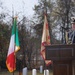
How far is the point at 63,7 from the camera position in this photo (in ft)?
64.6

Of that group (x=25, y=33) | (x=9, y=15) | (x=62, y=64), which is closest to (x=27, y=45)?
(x=25, y=33)

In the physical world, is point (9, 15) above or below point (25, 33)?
above

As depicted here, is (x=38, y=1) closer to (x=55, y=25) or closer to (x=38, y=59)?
(x=55, y=25)

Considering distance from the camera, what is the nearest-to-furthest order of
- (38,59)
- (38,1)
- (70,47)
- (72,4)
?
(70,47), (72,4), (38,1), (38,59)

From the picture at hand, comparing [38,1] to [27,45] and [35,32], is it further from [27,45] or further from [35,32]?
[27,45]

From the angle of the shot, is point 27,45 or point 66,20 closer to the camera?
point 66,20

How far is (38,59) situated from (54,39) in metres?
4.02

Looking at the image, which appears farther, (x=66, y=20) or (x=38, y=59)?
(x=38, y=59)

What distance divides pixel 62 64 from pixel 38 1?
18.3 metres

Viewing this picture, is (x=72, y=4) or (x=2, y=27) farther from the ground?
(x=72, y=4)

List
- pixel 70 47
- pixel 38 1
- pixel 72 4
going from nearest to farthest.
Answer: pixel 70 47
pixel 72 4
pixel 38 1

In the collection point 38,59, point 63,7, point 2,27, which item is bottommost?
point 38,59

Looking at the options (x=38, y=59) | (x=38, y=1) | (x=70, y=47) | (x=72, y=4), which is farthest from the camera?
(x=38, y=59)

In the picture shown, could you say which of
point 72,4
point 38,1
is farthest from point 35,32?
point 72,4
